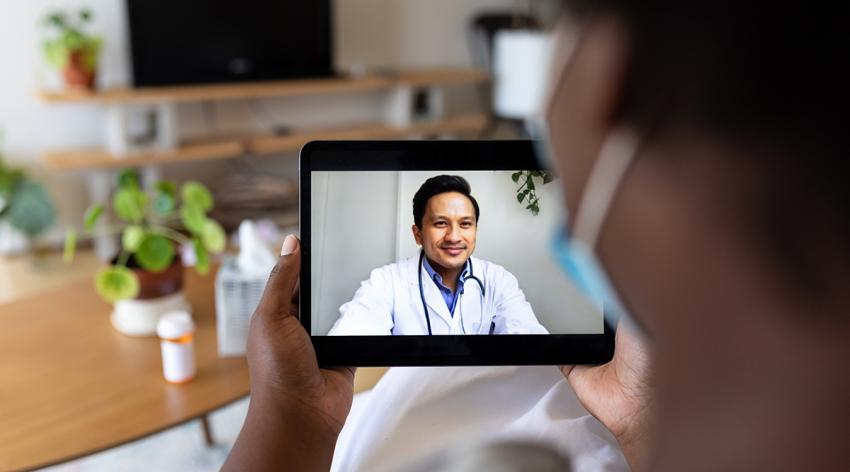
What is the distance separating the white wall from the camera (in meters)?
3.11

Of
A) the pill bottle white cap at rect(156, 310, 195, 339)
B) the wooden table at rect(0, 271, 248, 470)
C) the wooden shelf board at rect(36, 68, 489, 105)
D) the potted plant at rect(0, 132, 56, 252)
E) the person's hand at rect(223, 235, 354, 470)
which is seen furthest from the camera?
the wooden shelf board at rect(36, 68, 489, 105)

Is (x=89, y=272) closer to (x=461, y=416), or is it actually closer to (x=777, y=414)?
(x=461, y=416)

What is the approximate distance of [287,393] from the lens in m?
0.86

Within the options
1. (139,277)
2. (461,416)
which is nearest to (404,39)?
(139,277)

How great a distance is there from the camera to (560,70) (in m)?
0.34

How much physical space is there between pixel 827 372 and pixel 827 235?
0.22 feet

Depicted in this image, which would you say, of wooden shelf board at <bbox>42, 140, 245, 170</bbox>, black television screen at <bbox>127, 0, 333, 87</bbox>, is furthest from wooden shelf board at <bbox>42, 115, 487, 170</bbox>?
black television screen at <bbox>127, 0, 333, 87</bbox>

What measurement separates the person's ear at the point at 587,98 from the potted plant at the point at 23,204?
297 centimetres

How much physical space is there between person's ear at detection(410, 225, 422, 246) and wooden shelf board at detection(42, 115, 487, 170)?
1781 mm

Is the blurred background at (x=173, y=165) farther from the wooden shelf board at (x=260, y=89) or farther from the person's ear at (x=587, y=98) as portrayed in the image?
the person's ear at (x=587, y=98)

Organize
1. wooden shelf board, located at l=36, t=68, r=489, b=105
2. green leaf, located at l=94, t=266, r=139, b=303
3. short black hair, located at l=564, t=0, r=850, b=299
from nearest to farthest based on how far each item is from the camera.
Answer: short black hair, located at l=564, t=0, r=850, b=299 → green leaf, located at l=94, t=266, r=139, b=303 → wooden shelf board, located at l=36, t=68, r=489, b=105

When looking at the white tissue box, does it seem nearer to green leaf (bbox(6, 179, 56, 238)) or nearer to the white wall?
green leaf (bbox(6, 179, 56, 238))

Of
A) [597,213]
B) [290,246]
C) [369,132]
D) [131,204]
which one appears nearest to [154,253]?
[131,204]

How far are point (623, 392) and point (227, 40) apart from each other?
2.82 meters
